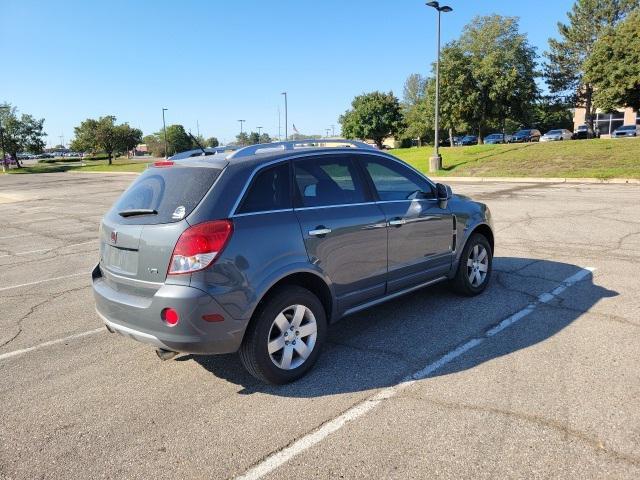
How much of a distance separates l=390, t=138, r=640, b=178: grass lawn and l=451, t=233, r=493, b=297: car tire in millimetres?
17369

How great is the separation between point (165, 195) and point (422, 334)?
248 centimetres

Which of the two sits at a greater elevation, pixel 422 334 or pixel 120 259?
pixel 120 259

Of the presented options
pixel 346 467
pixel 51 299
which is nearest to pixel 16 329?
pixel 51 299

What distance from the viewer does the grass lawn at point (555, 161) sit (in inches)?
872

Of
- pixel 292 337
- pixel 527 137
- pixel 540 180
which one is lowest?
pixel 292 337

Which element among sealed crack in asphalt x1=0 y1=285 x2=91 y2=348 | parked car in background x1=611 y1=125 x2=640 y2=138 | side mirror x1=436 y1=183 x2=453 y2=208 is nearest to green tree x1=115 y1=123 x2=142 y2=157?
parked car in background x1=611 y1=125 x2=640 y2=138

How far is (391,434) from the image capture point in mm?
3002

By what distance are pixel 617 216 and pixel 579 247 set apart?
368 cm

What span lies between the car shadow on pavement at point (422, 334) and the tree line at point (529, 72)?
130 ft

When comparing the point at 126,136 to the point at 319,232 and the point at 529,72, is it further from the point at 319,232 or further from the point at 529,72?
the point at 319,232

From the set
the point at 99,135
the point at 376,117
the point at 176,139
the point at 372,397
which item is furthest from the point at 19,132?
the point at 372,397

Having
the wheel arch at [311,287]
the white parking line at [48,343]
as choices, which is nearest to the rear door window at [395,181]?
the wheel arch at [311,287]

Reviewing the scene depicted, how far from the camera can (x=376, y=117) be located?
247 feet

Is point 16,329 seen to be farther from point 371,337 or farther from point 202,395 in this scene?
point 371,337
